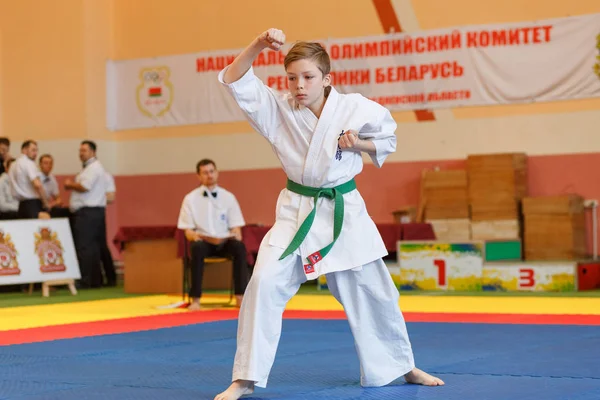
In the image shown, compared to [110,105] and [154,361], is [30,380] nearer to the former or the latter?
[154,361]

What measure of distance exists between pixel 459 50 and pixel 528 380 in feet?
25.9

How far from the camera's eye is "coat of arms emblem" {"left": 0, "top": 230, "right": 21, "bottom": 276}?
371 inches

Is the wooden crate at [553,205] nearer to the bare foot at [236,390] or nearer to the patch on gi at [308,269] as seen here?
the patch on gi at [308,269]

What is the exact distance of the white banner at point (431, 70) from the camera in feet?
35.4

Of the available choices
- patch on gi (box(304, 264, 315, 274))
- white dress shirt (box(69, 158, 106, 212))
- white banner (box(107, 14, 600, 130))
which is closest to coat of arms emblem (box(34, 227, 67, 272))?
white dress shirt (box(69, 158, 106, 212))

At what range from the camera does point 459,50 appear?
37.3 ft

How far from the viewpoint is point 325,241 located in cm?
375

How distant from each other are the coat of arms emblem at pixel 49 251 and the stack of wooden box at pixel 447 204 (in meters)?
4.08

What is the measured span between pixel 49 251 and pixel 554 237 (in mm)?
5243

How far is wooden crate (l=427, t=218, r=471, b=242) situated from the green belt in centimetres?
705

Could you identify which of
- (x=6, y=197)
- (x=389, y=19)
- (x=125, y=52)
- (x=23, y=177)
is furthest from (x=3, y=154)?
(x=389, y=19)

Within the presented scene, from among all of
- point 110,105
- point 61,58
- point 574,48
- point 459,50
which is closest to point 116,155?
point 110,105

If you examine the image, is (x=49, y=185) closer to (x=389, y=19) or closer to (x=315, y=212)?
(x=389, y=19)

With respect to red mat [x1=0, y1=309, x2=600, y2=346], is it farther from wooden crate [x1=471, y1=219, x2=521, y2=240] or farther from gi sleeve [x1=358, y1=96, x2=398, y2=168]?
wooden crate [x1=471, y1=219, x2=521, y2=240]
